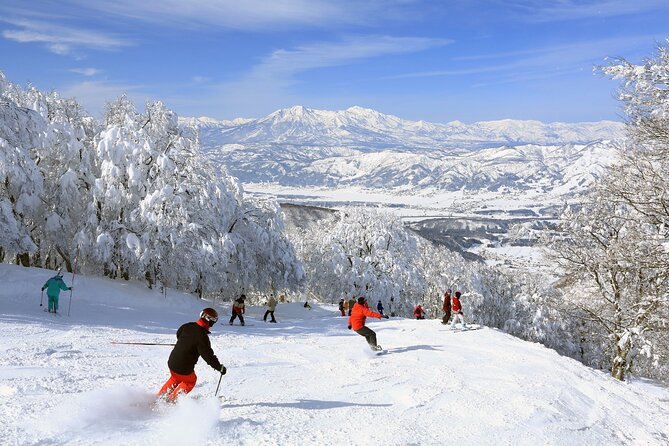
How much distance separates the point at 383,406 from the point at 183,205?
17984 millimetres

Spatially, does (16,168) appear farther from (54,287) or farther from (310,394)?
(310,394)

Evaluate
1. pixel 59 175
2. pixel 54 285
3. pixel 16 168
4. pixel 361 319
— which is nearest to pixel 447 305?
pixel 361 319

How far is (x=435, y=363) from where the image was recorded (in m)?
11.8

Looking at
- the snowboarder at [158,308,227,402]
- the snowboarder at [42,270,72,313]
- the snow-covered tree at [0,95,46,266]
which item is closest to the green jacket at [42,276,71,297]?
the snowboarder at [42,270,72,313]

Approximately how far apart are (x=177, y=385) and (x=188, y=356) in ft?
1.80

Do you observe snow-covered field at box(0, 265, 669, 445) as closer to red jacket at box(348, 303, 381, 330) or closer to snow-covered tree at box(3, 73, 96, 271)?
red jacket at box(348, 303, 381, 330)

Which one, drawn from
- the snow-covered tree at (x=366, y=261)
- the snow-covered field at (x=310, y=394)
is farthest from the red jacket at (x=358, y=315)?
the snow-covered tree at (x=366, y=261)

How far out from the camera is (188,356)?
22.8 ft

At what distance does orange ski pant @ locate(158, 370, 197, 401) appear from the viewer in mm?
7012

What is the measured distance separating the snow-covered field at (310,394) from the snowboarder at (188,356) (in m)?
0.31

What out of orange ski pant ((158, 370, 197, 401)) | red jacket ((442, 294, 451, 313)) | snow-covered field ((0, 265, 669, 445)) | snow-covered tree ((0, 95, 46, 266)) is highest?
Answer: snow-covered tree ((0, 95, 46, 266))

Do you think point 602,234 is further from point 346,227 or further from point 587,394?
point 346,227

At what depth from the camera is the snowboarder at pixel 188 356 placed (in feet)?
22.7

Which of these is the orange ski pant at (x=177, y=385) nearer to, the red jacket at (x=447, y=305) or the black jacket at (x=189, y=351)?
the black jacket at (x=189, y=351)
